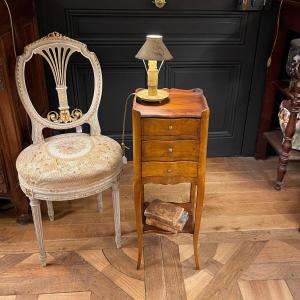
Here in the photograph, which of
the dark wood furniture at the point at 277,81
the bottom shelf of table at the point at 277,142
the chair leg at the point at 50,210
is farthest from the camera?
the bottom shelf of table at the point at 277,142

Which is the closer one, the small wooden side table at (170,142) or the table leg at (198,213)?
the small wooden side table at (170,142)

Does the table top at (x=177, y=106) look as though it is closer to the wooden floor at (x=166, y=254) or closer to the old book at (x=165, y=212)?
the old book at (x=165, y=212)

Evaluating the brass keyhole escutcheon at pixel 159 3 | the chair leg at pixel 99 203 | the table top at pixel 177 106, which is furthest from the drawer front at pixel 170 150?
the brass keyhole escutcheon at pixel 159 3

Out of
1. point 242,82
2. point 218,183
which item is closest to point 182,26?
point 242,82

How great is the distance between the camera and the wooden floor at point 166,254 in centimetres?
149

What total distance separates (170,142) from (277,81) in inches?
50.4

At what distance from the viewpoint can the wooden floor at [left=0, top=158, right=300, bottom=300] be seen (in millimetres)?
1490

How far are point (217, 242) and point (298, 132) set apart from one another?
861 mm

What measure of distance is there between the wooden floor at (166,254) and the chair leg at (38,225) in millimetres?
65

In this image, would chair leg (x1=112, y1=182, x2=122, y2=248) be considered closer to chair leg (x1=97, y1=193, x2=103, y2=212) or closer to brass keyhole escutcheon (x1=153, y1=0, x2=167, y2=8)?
chair leg (x1=97, y1=193, x2=103, y2=212)

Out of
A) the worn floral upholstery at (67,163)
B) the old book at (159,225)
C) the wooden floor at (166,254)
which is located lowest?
the wooden floor at (166,254)

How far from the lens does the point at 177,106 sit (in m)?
1.37

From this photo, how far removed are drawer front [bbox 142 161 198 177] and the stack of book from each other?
241mm

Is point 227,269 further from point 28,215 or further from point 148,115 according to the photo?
point 28,215
